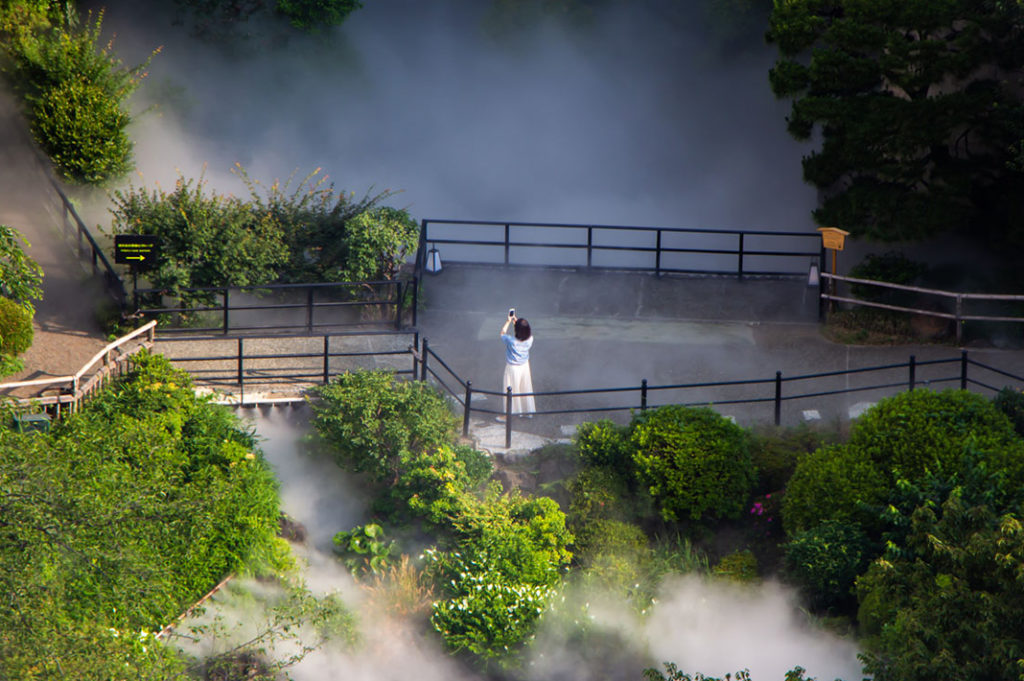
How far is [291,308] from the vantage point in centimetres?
1903

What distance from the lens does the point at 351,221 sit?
61.1ft

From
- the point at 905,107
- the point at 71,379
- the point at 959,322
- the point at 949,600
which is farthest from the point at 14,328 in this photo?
the point at 959,322

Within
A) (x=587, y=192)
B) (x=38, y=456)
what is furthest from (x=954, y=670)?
(x=587, y=192)

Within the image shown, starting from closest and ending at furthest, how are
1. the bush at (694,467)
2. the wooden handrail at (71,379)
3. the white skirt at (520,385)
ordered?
the bush at (694,467)
the wooden handrail at (71,379)
the white skirt at (520,385)

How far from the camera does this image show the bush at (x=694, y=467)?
13688 millimetres

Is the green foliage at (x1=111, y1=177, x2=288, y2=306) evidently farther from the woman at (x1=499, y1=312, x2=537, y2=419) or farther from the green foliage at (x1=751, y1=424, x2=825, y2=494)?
the green foliage at (x1=751, y1=424, x2=825, y2=494)

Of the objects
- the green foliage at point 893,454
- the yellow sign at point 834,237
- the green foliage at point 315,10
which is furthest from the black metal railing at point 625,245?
the green foliage at point 893,454

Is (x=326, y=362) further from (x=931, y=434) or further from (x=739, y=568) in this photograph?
(x=931, y=434)

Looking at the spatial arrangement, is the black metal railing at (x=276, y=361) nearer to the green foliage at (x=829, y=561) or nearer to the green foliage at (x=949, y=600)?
the green foliage at (x=829, y=561)

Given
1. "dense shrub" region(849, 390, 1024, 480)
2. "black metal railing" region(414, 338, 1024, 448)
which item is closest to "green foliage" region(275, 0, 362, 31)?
"black metal railing" region(414, 338, 1024, 448)

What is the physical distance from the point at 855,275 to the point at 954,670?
9875mm

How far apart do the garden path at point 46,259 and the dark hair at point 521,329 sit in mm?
5884

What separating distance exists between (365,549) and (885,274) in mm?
9144

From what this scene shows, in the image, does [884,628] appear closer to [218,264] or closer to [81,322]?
[218,264]
